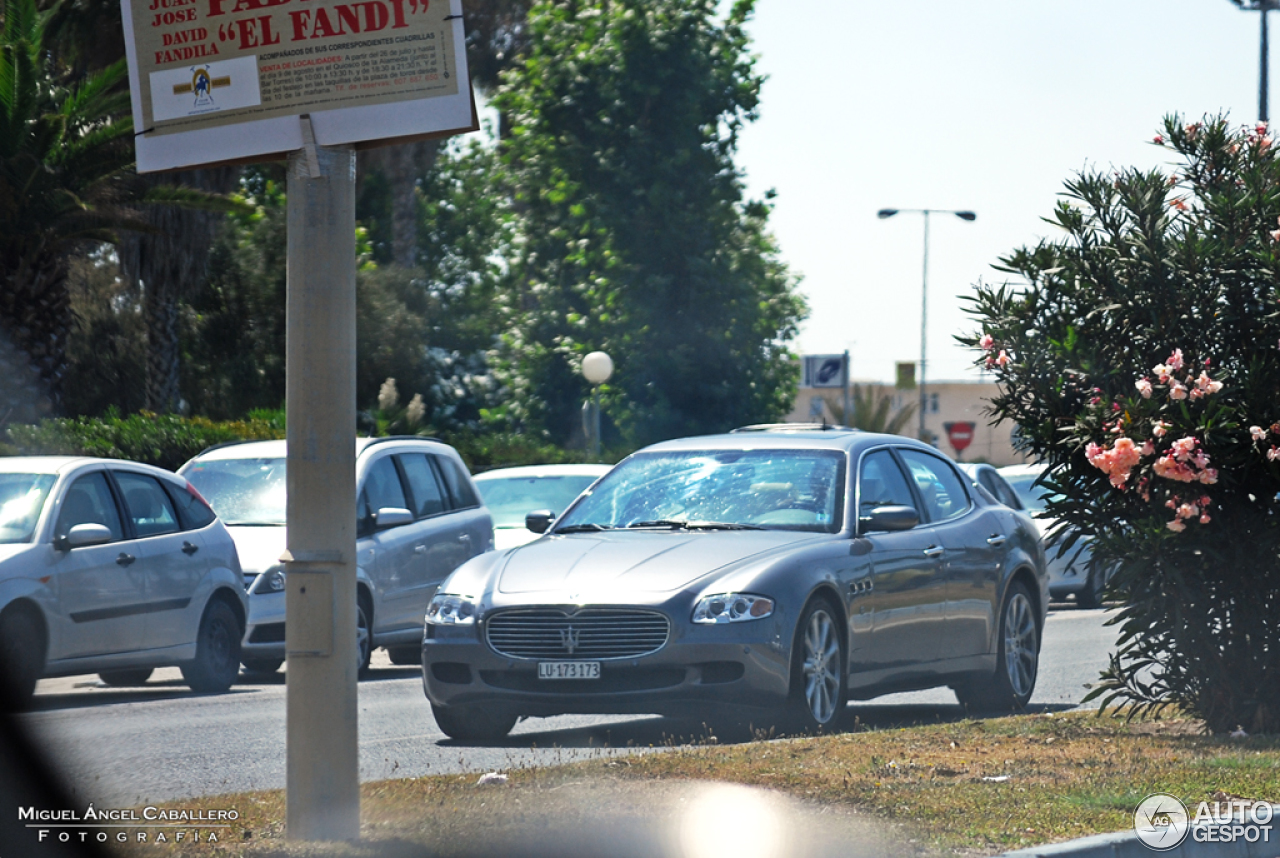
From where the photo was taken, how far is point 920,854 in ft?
19.8

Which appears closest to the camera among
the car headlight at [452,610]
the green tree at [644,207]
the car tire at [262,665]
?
the car headlight at [452,610]

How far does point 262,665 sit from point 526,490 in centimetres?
413

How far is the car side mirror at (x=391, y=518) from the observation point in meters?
14.2

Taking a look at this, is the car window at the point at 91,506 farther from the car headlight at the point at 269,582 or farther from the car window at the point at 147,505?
the car headlight at the point at 269,582

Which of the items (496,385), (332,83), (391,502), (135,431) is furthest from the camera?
(496,385)

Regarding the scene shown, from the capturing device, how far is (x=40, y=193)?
66.4ft

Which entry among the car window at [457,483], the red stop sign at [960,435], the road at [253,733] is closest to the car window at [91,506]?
the road at [253,733]

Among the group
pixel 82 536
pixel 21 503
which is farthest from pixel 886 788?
pixel 21 503

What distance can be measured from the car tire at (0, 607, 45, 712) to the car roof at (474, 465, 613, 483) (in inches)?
286

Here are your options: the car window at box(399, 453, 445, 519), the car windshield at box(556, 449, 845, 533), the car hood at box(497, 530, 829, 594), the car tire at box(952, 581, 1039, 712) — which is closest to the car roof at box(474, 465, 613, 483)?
the car window at box(399, 453, 445, 519)

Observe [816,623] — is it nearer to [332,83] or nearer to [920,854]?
[920,854]

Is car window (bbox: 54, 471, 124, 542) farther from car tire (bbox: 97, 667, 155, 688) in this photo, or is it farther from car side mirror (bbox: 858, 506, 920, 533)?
car side mirror (bbox: 858, 506, 920, 533)

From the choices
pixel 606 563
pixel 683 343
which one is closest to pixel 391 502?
pixel 606 563

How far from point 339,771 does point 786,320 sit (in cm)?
5638
